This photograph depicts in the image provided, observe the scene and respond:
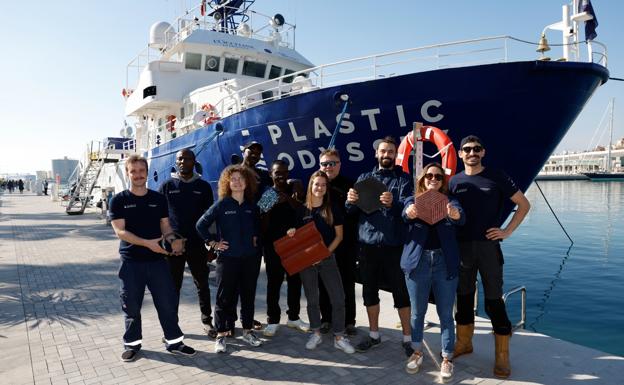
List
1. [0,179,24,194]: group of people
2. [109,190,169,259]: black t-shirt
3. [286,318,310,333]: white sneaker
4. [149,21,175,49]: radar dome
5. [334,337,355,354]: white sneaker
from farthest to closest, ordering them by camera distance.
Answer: [0,179,24,194]: group of people → [149,21,175,49]: radar dome → [286,318,310,333]: white sneaker → [334,337,355,354]: white sneaker → [109,190,169,259]: black t-shirt

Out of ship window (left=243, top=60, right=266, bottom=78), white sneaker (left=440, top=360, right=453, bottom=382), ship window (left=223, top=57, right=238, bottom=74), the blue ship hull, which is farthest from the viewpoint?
ship window (left=243, top=60, right=266, bottom=78)

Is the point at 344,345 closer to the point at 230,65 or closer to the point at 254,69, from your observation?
the point at 254,69

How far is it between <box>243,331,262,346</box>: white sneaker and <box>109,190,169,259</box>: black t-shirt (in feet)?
4.14

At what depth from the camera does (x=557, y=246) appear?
15.1 m

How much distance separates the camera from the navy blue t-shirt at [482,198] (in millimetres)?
3549

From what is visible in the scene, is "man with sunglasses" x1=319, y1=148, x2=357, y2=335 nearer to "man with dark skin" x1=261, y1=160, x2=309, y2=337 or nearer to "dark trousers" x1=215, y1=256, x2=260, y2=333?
"man with dark skin" x1=261, y1=160, x2=309, y2=337

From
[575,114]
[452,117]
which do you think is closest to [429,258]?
[452,117]

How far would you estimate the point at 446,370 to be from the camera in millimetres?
3535

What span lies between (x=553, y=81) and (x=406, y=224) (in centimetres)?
386

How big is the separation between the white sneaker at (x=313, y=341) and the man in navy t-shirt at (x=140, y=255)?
3.85 feet

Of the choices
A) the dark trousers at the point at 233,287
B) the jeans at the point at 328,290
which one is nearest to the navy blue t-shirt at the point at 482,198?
the jeans at the point at 328,290

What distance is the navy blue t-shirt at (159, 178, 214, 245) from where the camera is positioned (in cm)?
452

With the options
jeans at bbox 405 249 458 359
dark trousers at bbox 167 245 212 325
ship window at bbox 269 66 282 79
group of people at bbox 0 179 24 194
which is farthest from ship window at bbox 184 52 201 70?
group of people at bbox 0 179 24 194

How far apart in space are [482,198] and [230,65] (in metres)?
12.3
